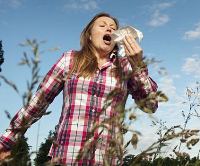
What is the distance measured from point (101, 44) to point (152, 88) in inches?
27.6

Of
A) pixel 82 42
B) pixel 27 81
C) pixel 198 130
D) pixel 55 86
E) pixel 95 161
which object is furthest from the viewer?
pixel 82 42

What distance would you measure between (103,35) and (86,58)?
1.07 feet

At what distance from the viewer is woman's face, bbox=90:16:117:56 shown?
3.99m

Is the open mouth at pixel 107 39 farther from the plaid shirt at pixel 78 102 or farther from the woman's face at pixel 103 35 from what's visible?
the plaid shirt at pixel 78 102

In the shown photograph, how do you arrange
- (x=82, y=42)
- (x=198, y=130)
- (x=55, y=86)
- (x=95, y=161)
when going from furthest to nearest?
(x=82, y=42) < (x=55, y=86) < (x=95, y=161) < (x=198, y=130)

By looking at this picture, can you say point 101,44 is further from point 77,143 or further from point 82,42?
point 77,143

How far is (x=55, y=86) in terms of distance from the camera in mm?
3812

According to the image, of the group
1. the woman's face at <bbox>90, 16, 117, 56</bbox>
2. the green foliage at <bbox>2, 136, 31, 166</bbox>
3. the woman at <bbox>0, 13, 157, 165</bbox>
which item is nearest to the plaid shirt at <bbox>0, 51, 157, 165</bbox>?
the woman at <bbox>0, 13, 157, 165</bbox>

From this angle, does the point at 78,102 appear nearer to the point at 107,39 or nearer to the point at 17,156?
the point at 107,39

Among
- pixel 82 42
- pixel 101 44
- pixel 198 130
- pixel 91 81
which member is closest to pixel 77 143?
pixel 91 81

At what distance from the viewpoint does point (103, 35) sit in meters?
4.11

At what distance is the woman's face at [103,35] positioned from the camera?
3.99 m

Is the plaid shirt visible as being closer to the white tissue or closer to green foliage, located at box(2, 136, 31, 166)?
the white tissue

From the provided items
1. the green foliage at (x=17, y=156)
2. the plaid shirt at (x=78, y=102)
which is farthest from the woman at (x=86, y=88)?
the green foliage at (x=17, y=156)
